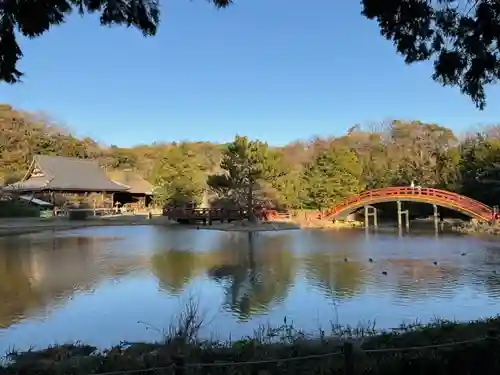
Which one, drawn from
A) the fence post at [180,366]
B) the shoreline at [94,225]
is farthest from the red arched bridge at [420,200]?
the fence post at [180,366]

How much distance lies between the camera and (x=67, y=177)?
111 feet

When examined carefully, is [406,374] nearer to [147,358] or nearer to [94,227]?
[147,358]

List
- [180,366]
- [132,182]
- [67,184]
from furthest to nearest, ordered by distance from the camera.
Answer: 1. [132,182]
2. [67,184]
3. [180,366]

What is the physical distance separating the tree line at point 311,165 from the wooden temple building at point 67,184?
95.5 inches

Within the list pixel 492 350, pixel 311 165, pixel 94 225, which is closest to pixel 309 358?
pixel 492 350

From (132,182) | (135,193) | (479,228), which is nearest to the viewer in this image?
(479,228)

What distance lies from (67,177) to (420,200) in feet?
68.8

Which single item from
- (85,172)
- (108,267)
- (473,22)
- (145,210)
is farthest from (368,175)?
(473,22)

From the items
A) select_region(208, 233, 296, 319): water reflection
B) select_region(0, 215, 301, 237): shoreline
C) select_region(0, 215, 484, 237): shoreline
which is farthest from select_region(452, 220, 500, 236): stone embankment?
select_region(208, 233, 296, 319): water reflection

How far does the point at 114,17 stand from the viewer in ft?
12.2

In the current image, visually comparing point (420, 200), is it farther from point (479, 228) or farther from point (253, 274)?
point (253, 274)

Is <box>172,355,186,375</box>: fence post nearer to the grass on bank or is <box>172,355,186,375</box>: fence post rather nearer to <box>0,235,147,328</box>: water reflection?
the grass on bank

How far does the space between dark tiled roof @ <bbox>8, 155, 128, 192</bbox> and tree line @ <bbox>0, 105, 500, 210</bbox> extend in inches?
96.6

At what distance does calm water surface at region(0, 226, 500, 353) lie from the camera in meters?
7.09
